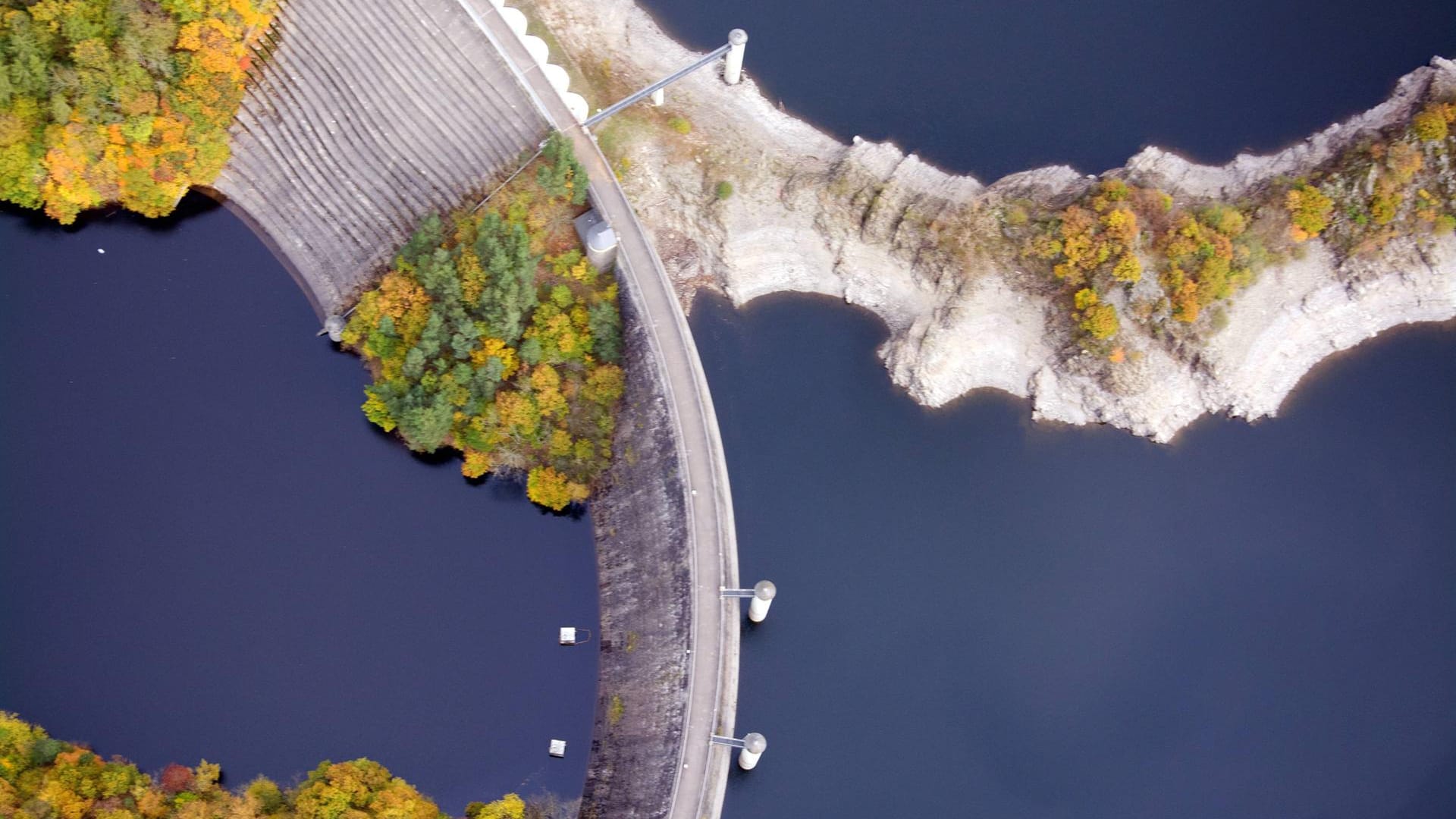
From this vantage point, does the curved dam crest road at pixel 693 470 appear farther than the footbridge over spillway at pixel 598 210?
No

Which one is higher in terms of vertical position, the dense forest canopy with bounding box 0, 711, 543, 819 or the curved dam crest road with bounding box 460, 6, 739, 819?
the curved dam crest road with bounding box 460, 6, 739, 819

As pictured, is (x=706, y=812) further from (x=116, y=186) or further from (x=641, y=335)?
(x=116, y=186)

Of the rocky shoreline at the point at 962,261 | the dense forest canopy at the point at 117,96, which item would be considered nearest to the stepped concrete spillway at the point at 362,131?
the dense forest canopy at the point at 117,96

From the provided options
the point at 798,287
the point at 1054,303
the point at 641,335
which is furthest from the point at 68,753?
the point at 1054,303

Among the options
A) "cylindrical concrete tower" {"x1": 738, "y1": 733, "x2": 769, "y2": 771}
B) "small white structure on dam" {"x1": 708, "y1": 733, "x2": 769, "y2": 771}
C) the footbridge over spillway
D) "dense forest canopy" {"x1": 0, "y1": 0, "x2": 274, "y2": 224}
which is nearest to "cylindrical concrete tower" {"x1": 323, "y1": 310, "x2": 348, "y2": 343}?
the footbridge over spillway

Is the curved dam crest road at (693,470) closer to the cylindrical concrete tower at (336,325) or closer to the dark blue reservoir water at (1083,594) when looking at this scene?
the dark blue reservoir water at (1083,594)

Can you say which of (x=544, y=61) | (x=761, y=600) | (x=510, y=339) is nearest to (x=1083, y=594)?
(x=761, y=600)

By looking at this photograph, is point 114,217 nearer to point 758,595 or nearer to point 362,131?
point 362,131

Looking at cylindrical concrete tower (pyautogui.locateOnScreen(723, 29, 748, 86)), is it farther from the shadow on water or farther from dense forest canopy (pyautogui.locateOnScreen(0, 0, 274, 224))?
the shadow on water
